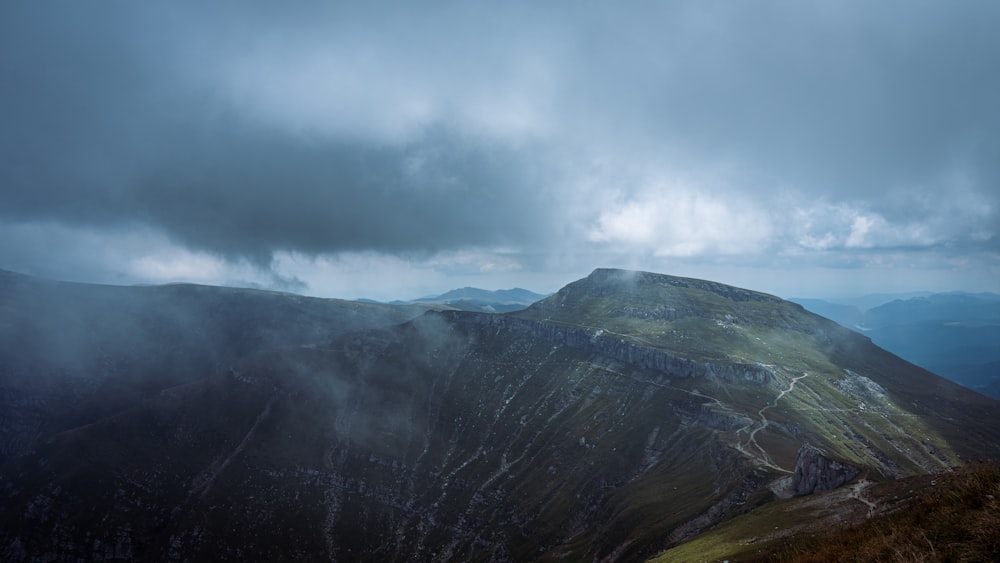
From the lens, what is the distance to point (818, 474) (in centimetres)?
11969

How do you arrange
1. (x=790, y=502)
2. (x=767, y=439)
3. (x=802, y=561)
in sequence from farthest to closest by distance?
(x=767, y=439) < (x=790, y=502) < (x=802, y=561)

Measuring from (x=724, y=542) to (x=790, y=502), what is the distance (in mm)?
27789

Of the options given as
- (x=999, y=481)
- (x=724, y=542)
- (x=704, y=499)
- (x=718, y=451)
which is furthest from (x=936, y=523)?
(x=718, y=451)

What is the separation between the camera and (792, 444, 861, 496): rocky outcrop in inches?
4574

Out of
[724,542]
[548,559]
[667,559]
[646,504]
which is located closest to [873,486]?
[724,542]

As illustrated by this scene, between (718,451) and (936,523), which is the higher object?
(936,523)

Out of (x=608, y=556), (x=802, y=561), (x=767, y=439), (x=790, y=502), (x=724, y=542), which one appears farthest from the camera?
(x=767, y=439)

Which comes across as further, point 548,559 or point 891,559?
point 548,559

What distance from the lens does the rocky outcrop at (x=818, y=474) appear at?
116188mm

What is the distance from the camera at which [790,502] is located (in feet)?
354

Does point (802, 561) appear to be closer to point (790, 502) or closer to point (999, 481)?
point (999, 481)

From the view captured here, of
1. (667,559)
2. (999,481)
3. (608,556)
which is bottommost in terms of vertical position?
(608,556)

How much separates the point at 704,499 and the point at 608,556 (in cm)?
3665

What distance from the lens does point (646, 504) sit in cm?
17875
